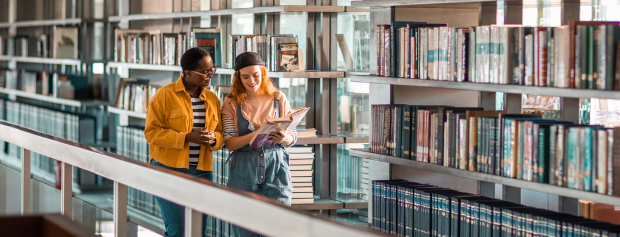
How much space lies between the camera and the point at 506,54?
239 centimetres

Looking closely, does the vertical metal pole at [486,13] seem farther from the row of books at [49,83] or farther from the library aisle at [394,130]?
the row of books at [49,83]

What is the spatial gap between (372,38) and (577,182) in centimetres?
127

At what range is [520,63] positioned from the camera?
2369 mm

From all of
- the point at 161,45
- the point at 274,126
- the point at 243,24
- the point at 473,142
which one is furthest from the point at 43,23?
the point at 473,142

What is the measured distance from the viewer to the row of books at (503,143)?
6.94 ft

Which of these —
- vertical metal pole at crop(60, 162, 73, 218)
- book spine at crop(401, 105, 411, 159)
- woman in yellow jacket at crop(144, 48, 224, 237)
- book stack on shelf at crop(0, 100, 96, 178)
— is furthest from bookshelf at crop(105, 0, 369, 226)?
book stack on shelf at crop(0, 100, 96, 178)

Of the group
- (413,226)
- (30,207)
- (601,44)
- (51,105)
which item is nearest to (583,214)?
(413,226)

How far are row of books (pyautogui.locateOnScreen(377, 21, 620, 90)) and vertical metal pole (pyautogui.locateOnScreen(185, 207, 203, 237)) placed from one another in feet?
4.44

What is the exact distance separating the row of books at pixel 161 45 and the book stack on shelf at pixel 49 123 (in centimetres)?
123

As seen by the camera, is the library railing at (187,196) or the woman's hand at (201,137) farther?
the woman's hand at (201,137)

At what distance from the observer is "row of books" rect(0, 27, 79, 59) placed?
7328mm

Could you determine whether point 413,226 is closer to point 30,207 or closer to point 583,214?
point 583,214

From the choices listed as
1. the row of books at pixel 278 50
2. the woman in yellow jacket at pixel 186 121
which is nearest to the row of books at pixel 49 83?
the row of books at pixel 278 50

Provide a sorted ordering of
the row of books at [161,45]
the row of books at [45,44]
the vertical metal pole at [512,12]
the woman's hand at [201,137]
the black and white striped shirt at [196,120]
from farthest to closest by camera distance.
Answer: the row of books at [45,44] < the row of books at [161,45] < the black and white striped shirt at [196,120] < the woman's hand at [201,137] < the vertical metal pole at [512,12]
